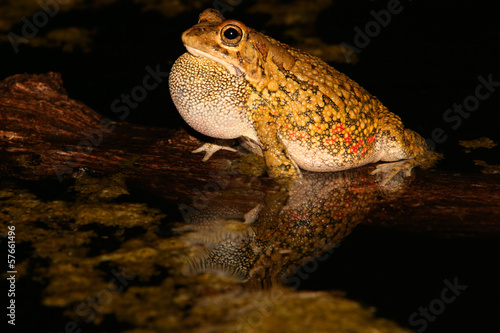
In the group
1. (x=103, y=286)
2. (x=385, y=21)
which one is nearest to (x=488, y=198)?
(x=103, y=286)

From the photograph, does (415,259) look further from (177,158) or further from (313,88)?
(177,158)

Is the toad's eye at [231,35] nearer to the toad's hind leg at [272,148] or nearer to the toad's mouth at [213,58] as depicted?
the toad's mouth at [213,58]

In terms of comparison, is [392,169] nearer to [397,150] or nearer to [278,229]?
[397,150]

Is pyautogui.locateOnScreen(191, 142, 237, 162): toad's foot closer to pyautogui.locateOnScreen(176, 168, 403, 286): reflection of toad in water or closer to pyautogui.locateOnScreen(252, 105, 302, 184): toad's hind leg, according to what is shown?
pyautogui.locateOnScreen(252, 105, 302, 184): toad's hind leg

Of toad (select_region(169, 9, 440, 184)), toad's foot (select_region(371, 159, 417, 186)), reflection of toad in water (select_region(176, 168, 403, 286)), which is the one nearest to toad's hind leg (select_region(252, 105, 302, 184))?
toad (select_region(169, 9, 440, 184))

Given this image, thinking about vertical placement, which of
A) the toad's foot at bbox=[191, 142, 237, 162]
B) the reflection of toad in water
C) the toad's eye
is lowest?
the reflection of toad in water

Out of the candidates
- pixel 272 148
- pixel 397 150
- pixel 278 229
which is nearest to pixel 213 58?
pixel 272 148
